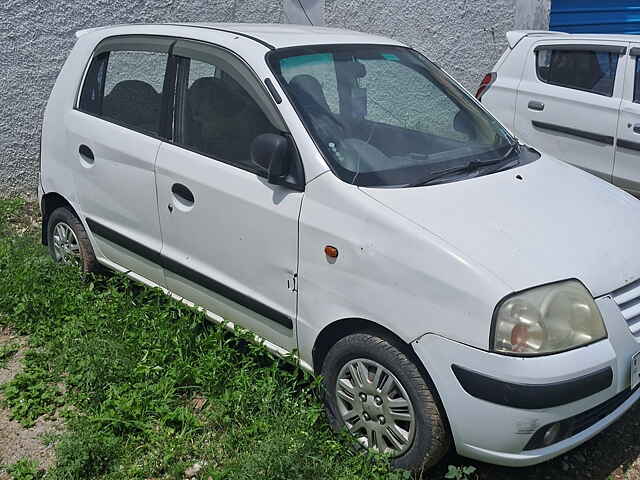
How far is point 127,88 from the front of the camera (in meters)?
4.18

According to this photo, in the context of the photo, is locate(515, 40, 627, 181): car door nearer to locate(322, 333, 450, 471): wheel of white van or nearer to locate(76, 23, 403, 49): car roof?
locate(76, 23, 403, 49): car roof

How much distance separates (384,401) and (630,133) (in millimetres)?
4150

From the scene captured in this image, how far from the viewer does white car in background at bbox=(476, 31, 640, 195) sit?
6.10 m

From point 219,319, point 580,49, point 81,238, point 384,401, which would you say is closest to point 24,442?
point 219,319

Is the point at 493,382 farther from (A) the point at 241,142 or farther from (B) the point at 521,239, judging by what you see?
(A) the point at 241,142

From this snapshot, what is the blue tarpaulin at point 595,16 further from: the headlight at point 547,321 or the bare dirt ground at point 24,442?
the bare dirt ground at point 24,442

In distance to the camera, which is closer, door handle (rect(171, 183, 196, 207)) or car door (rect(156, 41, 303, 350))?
car door (rect(156, 41, 303, 350))

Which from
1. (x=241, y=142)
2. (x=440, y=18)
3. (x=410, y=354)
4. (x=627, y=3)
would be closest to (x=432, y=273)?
(x=410, y=354)

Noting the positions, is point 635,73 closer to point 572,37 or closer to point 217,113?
point 572,37

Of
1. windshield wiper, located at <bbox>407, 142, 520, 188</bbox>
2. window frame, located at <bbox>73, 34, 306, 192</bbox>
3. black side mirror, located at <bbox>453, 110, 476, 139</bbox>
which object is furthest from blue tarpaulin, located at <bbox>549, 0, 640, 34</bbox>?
window frame, located at <bbox>73, 34, 306, 192</bbox>

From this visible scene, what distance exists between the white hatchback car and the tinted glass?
0.01 meters

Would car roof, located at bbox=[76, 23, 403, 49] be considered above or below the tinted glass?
above

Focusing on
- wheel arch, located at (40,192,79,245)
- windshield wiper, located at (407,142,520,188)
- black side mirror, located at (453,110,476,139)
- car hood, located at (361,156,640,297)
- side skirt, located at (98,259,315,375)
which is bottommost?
side skirt, located at (98,259,315,375)

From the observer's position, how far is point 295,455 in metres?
2.93
